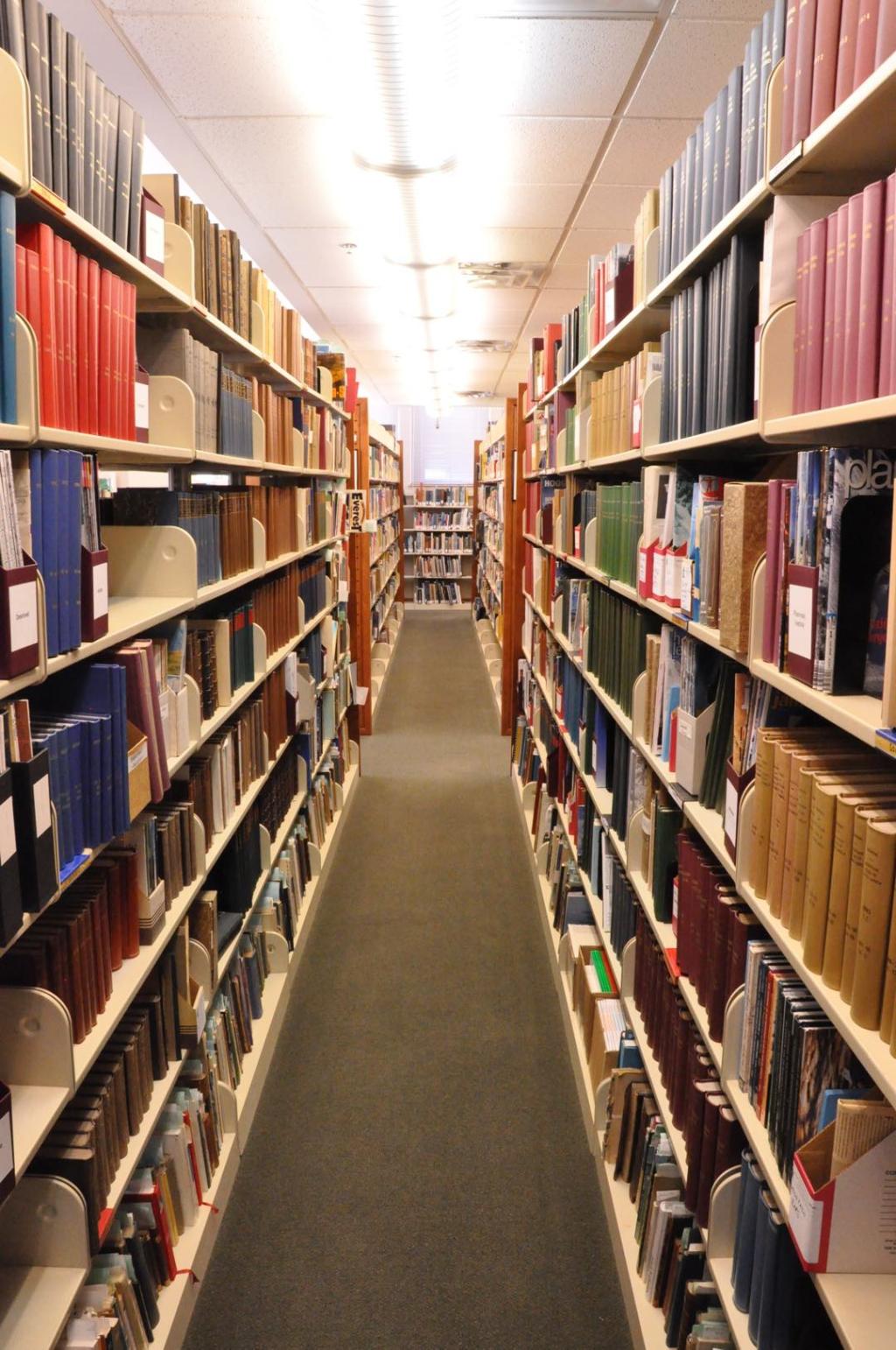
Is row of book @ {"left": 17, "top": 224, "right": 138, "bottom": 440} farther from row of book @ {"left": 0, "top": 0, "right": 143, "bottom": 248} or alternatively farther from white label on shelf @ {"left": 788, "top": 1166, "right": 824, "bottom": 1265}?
white label on shelf @ {"left": 788, "top": 1166, "right": 824, "bottom": 1265}

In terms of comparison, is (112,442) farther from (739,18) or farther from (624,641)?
(739,18)

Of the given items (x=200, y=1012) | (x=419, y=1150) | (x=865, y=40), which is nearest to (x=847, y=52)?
(x=865, y=40)

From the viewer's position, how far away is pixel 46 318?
4.66 ft

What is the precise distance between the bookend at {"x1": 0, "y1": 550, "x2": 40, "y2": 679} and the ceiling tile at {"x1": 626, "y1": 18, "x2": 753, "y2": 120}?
7.73 feet

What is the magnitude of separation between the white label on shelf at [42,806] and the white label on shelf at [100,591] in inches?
12.9

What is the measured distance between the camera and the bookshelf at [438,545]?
1422 cm

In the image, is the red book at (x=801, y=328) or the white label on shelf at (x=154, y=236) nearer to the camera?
the red book at (x=801, y=328)

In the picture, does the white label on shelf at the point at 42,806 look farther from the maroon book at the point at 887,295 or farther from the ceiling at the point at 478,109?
the ceiling at the point at 478,109

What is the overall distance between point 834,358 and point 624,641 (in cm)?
143

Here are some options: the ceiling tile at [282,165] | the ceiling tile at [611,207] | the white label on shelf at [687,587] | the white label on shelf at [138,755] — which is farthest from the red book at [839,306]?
the ceiling tile at [611,207]

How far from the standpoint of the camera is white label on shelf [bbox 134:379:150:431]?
1.89 m

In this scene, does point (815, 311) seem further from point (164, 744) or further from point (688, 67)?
point (688, 67)

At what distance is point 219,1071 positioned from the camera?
2.46 m

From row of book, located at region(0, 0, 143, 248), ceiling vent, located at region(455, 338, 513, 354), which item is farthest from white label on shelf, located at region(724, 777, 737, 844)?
ceiling vent, located at region(455, 338, 513, 354)
